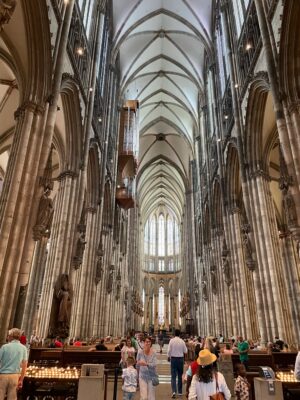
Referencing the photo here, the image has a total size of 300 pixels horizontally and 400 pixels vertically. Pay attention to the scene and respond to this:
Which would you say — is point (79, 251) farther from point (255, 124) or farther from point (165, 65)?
point (165, 65)

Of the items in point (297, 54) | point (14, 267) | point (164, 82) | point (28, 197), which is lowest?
point (14, 267)

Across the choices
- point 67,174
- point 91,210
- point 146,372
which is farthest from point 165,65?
point 146,372

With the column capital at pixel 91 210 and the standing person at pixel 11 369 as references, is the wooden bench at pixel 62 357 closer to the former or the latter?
the standing person at pixel 11 369

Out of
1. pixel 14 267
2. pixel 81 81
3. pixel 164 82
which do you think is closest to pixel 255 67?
pixel 81 81

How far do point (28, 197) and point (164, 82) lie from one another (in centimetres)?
2765

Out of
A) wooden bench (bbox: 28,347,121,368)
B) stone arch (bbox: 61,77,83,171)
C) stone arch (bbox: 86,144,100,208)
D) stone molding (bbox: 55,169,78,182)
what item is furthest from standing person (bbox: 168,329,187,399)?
stone arch (bbox: 86,144,100,208)

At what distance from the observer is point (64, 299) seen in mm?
11492

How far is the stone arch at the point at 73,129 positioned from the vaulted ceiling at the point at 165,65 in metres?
12.1

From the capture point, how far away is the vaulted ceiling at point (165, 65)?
24.7 m

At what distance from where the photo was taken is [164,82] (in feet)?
110

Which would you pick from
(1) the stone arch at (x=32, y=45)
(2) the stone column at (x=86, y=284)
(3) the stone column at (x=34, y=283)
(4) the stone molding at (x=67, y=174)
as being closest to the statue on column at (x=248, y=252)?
(4) the stone molding at (x=67, y=174)

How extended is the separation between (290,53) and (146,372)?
432 inches

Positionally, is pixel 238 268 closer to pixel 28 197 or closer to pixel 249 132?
pixel 249 132

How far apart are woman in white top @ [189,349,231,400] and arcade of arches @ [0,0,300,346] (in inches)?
241
